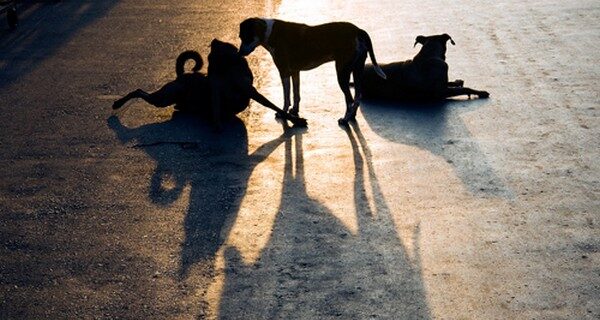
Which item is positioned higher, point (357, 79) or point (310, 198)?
point (357, 79)

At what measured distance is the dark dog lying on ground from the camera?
1088 centimetres

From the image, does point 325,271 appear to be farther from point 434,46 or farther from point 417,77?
point 434,46

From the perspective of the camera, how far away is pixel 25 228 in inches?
325

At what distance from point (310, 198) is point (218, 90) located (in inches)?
104

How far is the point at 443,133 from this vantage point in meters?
10.3

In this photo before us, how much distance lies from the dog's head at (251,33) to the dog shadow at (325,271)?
8.50 feet

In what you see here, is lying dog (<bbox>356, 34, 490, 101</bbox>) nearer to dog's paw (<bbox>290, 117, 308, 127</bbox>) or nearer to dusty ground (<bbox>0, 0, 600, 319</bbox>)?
dusty ground (<bbox>0, 0, 600, 319</bbox>)

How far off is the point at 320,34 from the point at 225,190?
8.39ft

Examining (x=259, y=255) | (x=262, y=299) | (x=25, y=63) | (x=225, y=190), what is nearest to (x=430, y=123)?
(x=225, y=190)

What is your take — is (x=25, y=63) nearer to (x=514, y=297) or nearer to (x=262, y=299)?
(x=262, y=299)

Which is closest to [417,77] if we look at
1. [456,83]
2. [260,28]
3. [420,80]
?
[420,80]

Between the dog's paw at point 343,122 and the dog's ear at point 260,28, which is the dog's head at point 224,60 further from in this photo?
the dog's paw at point 343,122

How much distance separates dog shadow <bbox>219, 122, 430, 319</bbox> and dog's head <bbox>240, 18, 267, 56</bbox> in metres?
2.59

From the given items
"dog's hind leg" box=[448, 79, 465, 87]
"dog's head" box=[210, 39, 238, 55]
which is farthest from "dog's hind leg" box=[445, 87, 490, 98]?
"dog's head" box=[210, 39, 238, 55]
